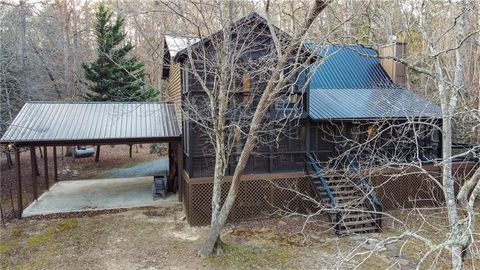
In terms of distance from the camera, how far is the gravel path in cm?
1800

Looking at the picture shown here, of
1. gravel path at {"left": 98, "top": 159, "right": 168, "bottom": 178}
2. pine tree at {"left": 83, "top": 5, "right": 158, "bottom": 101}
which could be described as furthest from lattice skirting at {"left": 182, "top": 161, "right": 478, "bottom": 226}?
pine tree at {"left": 83, "top": 5, "right": 158, "bottom": 101}

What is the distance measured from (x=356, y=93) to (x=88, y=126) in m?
10.3

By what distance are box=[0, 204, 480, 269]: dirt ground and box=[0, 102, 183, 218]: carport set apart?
2.15 meters

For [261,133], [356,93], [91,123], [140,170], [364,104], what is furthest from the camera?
[140,170]

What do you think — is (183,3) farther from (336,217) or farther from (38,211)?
(38,211)

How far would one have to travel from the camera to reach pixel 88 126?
1142cm

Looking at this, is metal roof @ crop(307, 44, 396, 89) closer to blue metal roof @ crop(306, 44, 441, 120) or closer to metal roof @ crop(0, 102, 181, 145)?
blue metal roof @ crop(306, 44, 441, 120)

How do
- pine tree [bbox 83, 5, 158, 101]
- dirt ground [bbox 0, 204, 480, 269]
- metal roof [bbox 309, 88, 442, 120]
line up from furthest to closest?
pine tree [bbox 83, 5, 158, 101] < metal roof [bbox 309, 88, 442, 120] < dirt ground [bbox 0, 204, 480, 269]

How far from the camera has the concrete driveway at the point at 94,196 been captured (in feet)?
37.9

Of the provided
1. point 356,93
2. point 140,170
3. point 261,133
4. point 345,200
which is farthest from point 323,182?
point 140,170

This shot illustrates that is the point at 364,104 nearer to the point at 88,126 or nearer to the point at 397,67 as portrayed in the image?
the point at 397,67

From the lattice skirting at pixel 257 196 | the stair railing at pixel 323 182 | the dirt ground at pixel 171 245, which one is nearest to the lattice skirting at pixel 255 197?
the lattice skirting at pixel 257 196

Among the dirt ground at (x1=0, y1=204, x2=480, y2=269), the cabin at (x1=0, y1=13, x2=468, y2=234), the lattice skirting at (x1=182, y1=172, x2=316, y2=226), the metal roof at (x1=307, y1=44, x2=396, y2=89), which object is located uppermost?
the metal roof at (x1=307, y1=44, x2=396, y2=89)

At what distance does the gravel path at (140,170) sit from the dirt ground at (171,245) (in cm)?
741
